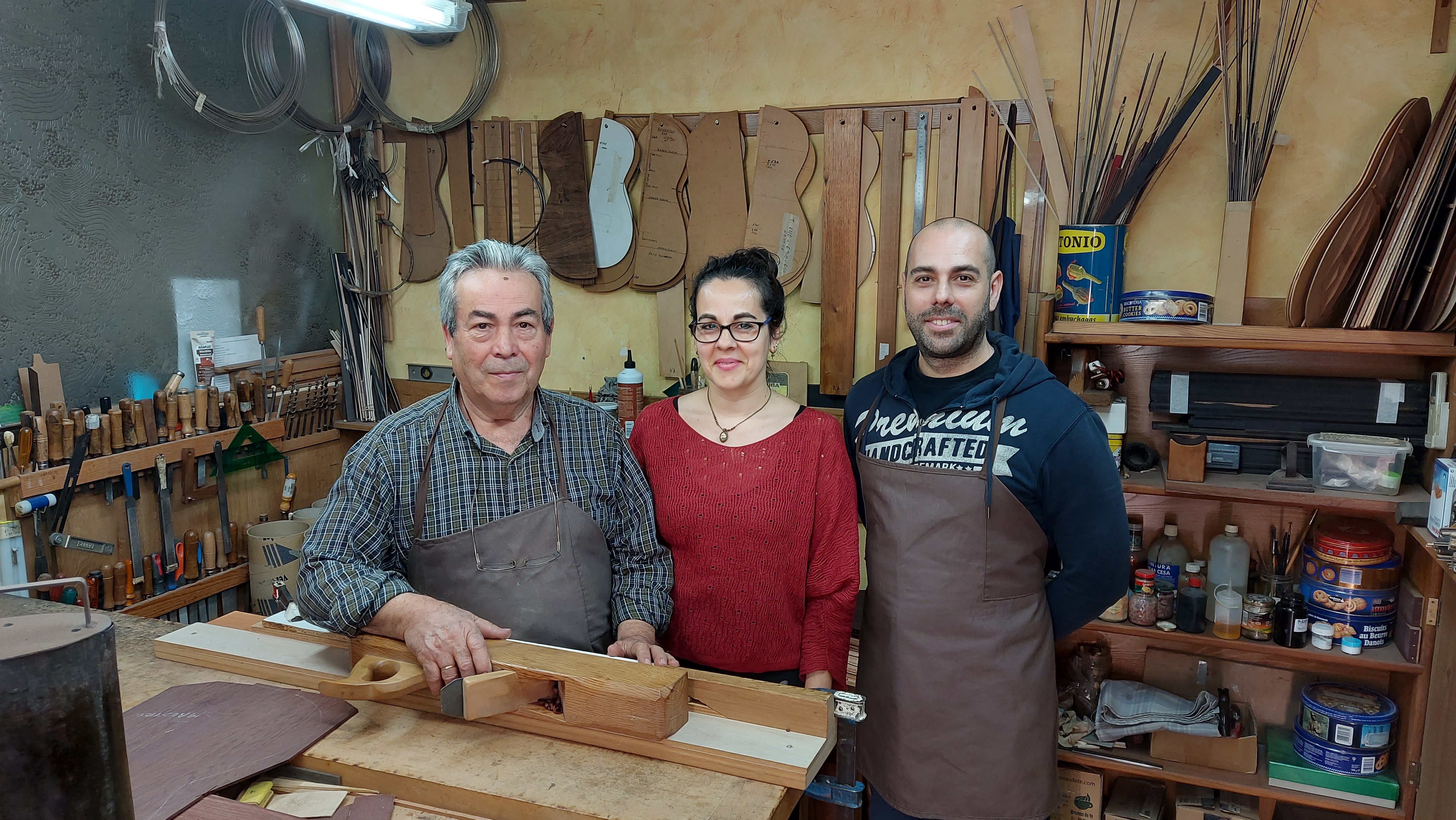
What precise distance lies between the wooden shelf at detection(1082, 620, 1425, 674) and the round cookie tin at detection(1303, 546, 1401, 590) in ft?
0.60

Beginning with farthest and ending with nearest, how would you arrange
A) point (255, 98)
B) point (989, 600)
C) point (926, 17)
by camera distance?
point (255, 98)
point (926, 17)
point (989, 600)

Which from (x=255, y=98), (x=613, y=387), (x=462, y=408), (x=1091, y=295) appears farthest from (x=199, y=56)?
(x=1091, y=295)

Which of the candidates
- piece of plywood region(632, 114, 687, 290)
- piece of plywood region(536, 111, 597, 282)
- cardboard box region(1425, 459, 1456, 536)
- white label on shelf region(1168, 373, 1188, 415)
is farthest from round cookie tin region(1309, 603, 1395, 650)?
piece of plywood region(536, 111, 597, 282)

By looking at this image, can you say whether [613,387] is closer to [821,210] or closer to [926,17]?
[821,210]

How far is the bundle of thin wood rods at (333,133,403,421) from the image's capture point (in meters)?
4.02

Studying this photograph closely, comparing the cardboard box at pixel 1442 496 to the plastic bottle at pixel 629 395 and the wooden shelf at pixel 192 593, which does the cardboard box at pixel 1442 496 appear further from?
the wooden shelf at pixel 192 593

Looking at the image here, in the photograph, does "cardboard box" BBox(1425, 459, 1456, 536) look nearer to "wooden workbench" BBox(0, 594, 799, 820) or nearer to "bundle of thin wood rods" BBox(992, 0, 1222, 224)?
"bundle of thin wood rods" BBox(992, 0, 1222, 224)

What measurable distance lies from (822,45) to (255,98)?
228 centimetres

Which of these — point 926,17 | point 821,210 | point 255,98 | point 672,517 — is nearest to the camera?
point 672,517

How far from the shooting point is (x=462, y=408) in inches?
68.1

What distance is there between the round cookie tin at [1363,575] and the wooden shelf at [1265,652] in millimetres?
183

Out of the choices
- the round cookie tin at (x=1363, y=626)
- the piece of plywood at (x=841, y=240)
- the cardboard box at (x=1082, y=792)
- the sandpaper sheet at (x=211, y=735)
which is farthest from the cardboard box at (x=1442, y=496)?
the sandpaper sheet at (x=211, y=735)

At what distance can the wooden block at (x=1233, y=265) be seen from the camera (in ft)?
8.75

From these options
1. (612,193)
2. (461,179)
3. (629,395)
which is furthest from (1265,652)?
(461,179)
